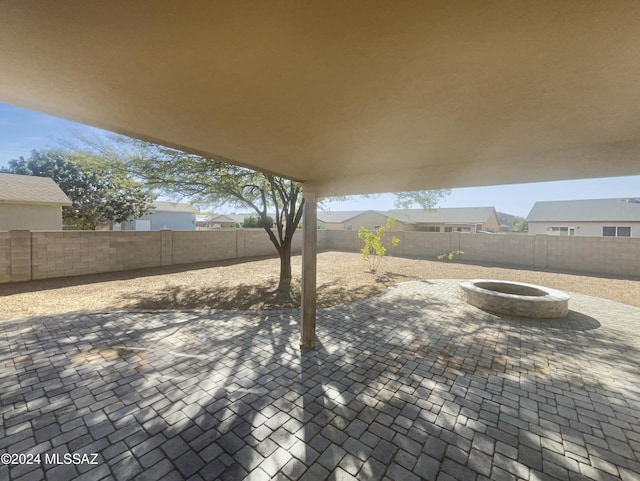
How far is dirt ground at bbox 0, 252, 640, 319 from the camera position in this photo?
6.46m

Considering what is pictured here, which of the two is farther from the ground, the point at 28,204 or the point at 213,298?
the point at 28,204

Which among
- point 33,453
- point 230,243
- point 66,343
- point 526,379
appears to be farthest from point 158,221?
point 526,379

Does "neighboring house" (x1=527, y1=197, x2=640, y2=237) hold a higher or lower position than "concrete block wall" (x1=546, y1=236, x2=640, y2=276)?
higher

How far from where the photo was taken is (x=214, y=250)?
524 inches

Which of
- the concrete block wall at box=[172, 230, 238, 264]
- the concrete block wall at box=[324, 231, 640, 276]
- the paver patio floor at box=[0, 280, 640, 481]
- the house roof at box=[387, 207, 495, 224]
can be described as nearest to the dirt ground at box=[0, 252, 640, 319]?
the concrete block wall at box=[172, 230, 238, 264]

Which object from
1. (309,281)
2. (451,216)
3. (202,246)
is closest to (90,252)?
(202,246)

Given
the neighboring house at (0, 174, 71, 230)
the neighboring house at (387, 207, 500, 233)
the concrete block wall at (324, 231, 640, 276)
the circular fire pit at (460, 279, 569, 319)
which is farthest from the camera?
the neighboring house at (387, 207, 500, 233)

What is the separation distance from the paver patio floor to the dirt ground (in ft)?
4.05

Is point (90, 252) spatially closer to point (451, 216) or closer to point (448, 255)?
point (448, 255)

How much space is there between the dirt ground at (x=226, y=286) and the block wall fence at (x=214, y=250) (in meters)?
0.55

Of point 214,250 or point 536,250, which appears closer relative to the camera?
point 536,250

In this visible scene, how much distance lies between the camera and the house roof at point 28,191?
39.6 feet

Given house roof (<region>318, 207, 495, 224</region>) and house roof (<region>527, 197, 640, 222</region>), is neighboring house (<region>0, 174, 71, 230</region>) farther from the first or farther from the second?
house roof (<region>527, 197, 640, 222</region>)

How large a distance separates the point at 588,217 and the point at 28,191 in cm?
3850
